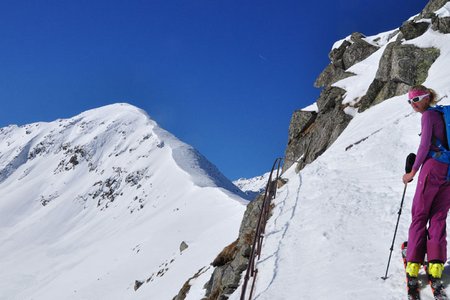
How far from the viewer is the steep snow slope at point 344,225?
19.8 ft

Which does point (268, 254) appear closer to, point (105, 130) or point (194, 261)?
point (194, 261)

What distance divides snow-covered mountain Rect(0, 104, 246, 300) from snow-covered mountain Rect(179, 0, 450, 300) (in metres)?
8.22

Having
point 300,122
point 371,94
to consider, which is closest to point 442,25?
point 371,94

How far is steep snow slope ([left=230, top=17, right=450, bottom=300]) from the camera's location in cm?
603

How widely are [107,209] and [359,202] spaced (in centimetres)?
9111

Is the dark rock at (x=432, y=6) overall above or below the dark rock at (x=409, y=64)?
above

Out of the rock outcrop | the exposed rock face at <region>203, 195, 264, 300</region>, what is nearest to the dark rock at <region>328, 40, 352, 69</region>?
the rock outcrop

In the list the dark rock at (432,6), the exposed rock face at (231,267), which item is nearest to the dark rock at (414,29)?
the dark rock at (432,6)

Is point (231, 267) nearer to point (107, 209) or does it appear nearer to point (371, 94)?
point (371, 94)

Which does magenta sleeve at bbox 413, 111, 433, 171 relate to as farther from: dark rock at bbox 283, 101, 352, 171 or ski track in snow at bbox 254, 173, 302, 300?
dark rock at bbox 283, 101, 352, 171

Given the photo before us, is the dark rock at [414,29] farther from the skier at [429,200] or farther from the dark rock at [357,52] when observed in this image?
the skier at [429,200]

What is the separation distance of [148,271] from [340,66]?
78.8ft

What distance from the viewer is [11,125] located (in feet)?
651

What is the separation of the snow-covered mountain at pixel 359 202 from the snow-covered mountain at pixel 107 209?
8.22m
